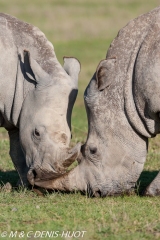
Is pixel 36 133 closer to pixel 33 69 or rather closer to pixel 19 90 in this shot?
pixel 19 90

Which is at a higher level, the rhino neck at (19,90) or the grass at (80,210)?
the rhino neck at (19,90)

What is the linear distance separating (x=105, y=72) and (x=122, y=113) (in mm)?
496

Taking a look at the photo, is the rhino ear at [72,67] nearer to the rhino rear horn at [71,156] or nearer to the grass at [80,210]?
the rhino rear horn at [71,156]

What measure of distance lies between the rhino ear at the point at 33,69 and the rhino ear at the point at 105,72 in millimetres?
717

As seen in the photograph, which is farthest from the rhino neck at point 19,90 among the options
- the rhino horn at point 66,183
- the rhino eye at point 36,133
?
the rhino horn at point 66,183

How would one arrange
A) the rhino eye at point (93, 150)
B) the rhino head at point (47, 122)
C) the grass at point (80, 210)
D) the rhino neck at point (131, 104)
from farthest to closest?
1. the rhino eye at point (93, 150)
2. the rhino head at point (47, 122)
3. the rhino neck at point (131, 104)
4. the grass at point (80, 210)

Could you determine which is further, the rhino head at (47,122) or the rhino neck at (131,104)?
the rhino head at (47,122)

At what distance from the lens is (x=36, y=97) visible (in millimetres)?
7816

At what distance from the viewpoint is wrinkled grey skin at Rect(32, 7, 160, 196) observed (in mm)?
7422

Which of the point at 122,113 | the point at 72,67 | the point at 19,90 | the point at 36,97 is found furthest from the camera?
the point at 72,67

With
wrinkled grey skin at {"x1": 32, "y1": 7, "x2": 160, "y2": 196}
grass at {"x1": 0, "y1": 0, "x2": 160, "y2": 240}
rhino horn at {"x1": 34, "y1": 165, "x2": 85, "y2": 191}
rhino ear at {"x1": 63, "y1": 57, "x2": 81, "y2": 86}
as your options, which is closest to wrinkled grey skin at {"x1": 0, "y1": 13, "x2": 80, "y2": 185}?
rhino ear at {"x1": 63, "y1": 57, "x2": 81, "y2": 86}

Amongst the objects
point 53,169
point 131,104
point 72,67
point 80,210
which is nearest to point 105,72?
point 131,104

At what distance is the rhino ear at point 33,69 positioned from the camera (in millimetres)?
7812

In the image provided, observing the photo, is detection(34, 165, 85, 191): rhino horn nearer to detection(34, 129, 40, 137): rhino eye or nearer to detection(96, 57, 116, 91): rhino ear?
detection(34, 129, 40, 137): rhino eye
